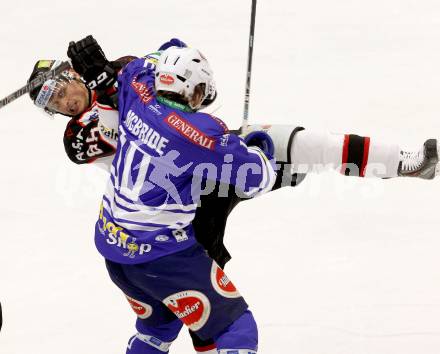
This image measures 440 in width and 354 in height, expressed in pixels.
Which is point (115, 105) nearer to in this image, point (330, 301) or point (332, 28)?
point (330, 301)

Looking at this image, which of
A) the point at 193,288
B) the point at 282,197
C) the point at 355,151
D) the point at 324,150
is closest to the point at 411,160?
the point at 355,151

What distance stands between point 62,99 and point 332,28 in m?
4.45

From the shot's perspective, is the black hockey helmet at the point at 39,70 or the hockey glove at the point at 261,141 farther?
the black hockey helmet at the point at 39,70

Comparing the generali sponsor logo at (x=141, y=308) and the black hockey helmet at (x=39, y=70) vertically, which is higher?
the black hockey helmet at (x=39, y=70)

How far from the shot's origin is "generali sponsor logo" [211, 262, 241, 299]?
140 inches

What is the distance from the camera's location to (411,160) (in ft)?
11.9

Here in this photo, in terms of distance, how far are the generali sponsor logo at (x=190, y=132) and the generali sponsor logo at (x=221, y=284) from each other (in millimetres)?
532

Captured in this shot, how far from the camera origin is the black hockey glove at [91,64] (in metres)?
3.53

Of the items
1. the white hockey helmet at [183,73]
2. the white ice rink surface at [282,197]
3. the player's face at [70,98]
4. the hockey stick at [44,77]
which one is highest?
the white hockey helmet at [183,73]

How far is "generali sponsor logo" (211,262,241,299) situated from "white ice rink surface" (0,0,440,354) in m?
0.95

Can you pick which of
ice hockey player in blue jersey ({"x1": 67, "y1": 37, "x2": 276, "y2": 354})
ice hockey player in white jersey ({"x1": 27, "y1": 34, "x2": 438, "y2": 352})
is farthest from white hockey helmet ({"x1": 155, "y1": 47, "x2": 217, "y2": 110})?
ice hockey player in white jersey ({"x1": 27, "y1": 34, "x2": 438, "y2": 352})

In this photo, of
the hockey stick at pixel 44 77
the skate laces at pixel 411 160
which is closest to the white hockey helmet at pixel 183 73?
the hockey stick at pixel 44 77

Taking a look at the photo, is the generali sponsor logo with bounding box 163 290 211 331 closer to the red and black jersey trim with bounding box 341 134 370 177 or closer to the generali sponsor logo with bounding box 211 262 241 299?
the generali sponsor logo with bounding box 211 262 241 299

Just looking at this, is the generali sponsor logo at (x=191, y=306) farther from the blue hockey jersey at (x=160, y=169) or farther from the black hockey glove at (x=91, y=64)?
the black hockey glove at (x=91, y=64)
